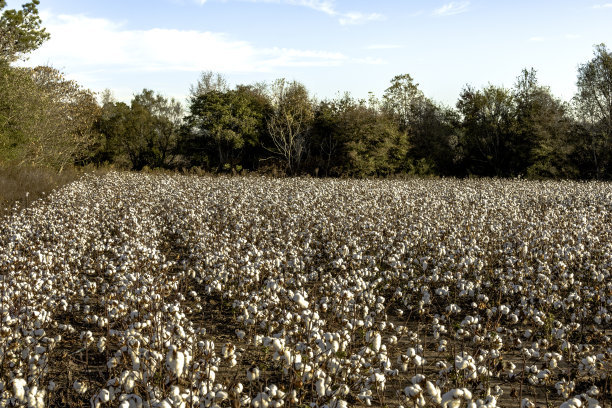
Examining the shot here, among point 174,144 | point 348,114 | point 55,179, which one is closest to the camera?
point 55,179

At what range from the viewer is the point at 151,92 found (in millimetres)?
55812

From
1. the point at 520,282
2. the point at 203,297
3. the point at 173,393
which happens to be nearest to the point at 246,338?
the point at 203,297

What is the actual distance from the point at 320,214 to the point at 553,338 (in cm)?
906

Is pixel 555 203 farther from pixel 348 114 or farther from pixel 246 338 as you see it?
pixel 348 114

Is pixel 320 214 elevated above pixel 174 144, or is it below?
below

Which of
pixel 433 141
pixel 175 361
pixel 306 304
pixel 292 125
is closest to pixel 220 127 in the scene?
pixel 292 125

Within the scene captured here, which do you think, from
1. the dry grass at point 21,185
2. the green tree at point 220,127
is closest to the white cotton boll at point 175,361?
the dry grass at point 21,185

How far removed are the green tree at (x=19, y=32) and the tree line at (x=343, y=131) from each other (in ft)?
0.26

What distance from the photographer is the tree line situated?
38.2 m

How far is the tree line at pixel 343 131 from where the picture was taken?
38.2 meters

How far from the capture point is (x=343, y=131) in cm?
3994

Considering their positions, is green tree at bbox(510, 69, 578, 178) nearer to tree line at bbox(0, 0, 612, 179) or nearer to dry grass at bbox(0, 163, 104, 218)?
tree line at bbox(0, 0, 612, 179)

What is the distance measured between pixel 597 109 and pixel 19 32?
46.3 meters

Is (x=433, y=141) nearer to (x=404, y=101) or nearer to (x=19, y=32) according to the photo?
(x=404, y=101)
